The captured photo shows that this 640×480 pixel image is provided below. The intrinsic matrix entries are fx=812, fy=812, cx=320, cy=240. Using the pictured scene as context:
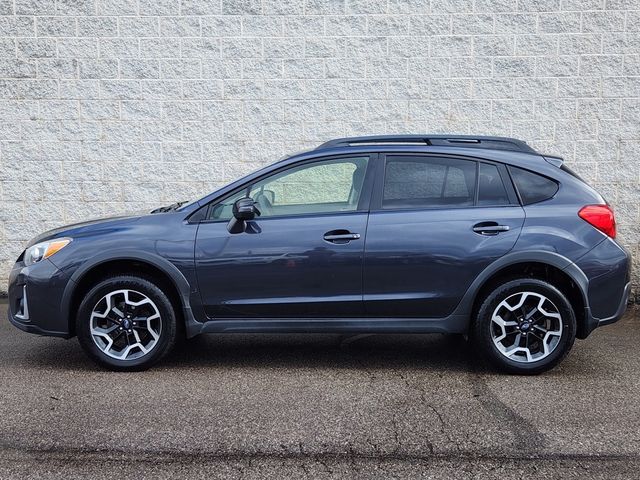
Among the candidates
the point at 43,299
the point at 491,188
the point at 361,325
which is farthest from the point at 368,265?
the point at 43,299

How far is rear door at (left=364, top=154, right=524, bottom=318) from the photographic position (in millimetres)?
5797

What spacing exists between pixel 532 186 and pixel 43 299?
3690 millimetres

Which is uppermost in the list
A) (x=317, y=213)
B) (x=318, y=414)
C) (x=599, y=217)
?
(x=317, y=213)

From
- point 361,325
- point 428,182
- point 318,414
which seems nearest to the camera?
point 318,414

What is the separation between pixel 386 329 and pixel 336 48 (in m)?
3.98

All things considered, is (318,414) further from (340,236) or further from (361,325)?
(340,236)

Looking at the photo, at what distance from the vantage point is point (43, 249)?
6.07 meters

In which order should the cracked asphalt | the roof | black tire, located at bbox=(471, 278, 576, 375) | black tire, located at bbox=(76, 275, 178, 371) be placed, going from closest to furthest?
the cracked asphalt, black tire, located at bbox=(471, 278, 576, 375), black tire, located at bbox=(76, 275, 178, 371), the roof

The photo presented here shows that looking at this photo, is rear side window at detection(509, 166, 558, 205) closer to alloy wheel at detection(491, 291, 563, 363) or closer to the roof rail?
the roof rail

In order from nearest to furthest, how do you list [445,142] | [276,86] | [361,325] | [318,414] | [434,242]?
1. [318,414]
2. [434,242]
3. [361,325]
4. [445,142]
5. [276,86]

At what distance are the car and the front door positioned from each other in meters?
0.01

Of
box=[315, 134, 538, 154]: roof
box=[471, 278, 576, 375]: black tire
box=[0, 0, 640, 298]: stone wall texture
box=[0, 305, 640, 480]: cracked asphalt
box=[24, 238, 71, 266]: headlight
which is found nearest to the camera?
box=[0, 305, 640, 480]: cracked asphalt

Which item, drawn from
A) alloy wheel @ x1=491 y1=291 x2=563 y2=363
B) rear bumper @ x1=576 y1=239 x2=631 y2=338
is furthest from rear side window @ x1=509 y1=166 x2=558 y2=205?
alloy wheel @ x1=491 y1=291 x2=563 y2=363

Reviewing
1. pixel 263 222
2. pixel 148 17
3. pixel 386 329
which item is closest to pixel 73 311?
pixel 263 222
